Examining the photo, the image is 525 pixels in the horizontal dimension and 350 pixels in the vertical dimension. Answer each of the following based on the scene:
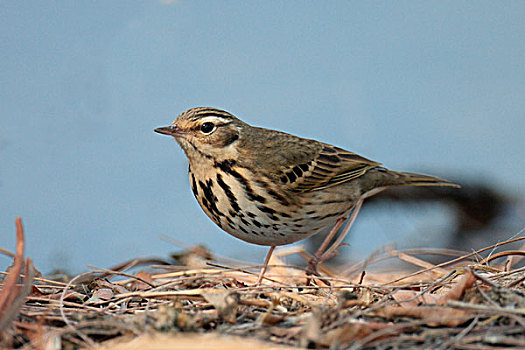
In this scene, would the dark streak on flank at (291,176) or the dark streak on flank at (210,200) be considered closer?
the dark streak on flank at (210,200)

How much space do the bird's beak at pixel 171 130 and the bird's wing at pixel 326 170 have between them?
981 mm

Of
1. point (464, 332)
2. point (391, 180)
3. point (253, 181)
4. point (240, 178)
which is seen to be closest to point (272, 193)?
point (253, 181)

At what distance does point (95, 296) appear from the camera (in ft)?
14.3

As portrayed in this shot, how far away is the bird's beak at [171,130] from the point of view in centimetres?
502

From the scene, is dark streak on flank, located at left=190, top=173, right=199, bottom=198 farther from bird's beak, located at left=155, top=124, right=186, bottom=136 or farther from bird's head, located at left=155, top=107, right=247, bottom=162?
bird's beak, located at left=155, top=124, right=186, bottom=136

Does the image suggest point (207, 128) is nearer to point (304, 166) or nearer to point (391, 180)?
point (304, 166)

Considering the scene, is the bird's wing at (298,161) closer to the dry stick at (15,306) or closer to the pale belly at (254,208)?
the pale belly at (254,208)

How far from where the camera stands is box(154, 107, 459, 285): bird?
5078mm

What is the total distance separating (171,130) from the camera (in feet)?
16.7

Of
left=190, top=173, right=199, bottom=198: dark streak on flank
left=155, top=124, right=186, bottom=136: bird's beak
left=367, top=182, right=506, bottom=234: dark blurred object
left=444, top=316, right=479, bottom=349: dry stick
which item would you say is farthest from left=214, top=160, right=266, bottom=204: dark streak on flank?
left=367, top=182, right=506, bottom=234: dark blurred object

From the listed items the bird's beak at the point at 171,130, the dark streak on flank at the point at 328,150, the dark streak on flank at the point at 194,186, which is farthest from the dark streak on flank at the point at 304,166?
the bird's beak at the point at 171,130

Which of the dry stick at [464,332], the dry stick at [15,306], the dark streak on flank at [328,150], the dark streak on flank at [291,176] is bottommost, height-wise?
the dry stick at [464,332]

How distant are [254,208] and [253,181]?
25 centimetres

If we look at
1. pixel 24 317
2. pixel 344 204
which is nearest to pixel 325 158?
pixel 344 204
